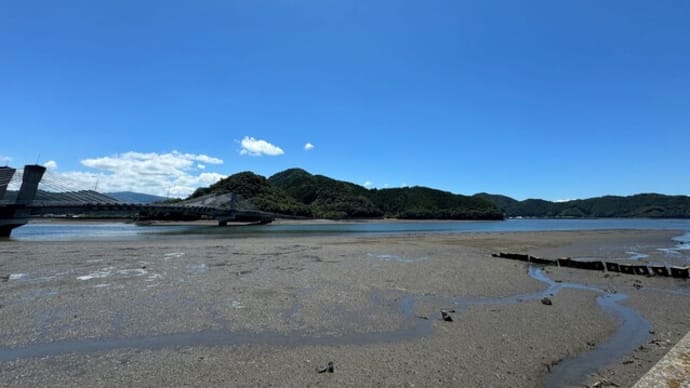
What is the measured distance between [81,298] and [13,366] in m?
5.57

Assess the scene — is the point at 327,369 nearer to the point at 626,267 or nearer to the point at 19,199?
the point at 626,267

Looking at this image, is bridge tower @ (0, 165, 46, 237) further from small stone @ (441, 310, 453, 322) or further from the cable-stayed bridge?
small stone @ (441, 310, 453, 322)

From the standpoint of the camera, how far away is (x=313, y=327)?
860cm

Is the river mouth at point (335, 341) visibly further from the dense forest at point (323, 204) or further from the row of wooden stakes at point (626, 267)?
the dense forest at point (323, 204)

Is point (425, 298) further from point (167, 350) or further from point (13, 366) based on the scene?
point (13, 366)

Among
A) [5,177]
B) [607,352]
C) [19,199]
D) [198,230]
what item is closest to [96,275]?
[607,352]

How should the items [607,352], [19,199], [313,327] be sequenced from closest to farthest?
[607,352], [313,327], [19,199]

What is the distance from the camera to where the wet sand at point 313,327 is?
19.8ft

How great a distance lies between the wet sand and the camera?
6043mm

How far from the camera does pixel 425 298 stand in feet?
38.8

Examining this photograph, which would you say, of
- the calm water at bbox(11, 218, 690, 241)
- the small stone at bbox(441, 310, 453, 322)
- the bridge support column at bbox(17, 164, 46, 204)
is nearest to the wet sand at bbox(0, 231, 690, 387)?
the small stone at bbox(441, 310, 453, 322)

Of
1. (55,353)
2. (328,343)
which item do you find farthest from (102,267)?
(328,343)

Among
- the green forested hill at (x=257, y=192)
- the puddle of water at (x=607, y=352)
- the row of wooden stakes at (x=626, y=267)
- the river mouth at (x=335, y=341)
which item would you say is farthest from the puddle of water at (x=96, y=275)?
the green forested hill at (x=257, y=192)

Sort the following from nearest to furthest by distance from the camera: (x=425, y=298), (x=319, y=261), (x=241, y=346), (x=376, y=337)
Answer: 1. (x=241, y=346)
2. (x=376, y=337)
3. (x=425, y=298)
4. (x=319, y=261)
